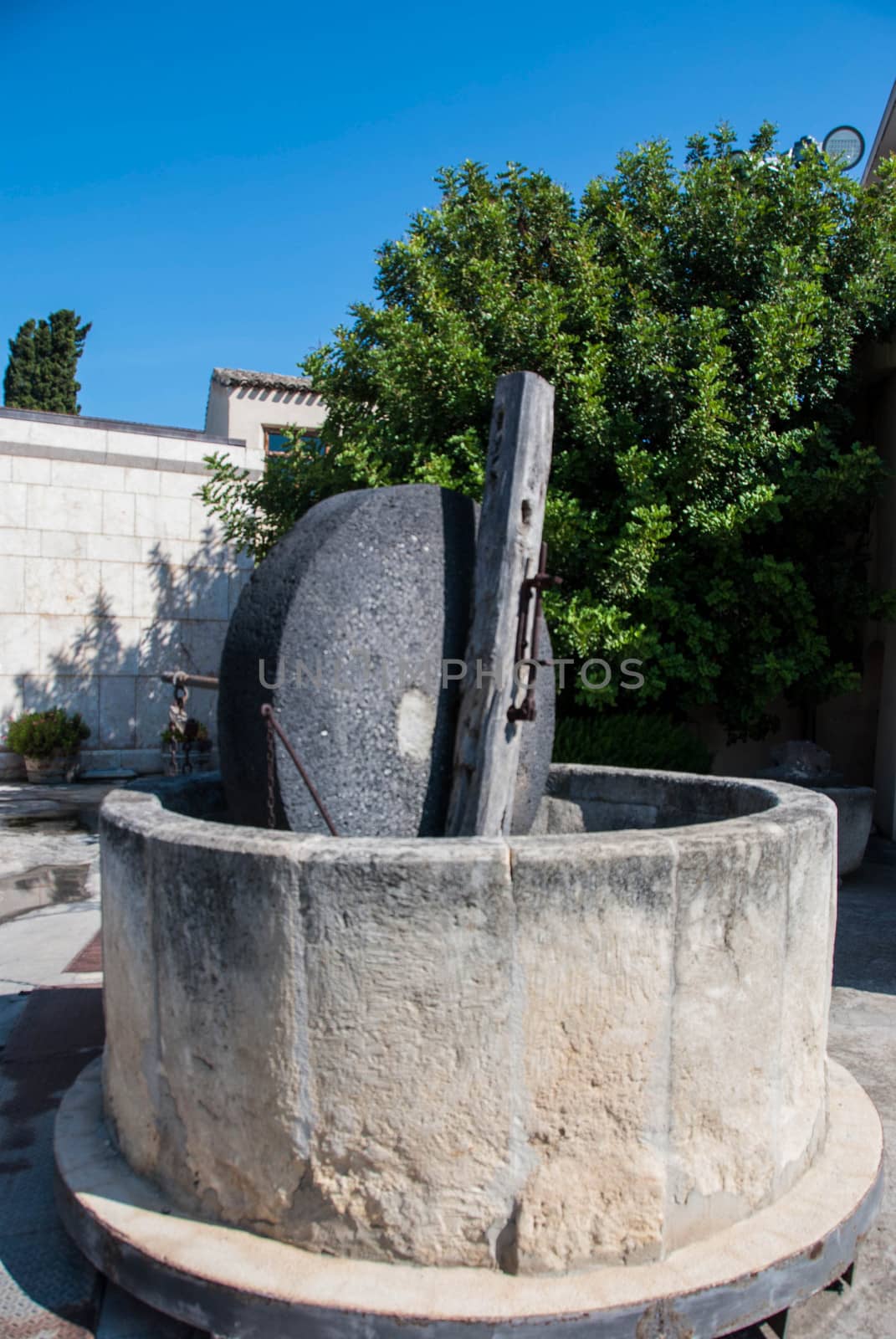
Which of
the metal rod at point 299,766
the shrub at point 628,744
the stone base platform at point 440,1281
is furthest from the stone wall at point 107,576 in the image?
the stone base platform at point 440,1281

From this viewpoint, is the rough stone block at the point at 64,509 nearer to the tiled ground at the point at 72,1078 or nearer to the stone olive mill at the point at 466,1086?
the tiled ground at the point at 72,1078

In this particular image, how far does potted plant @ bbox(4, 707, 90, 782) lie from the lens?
11.7 m

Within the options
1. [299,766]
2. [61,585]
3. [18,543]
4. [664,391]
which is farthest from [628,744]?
[18,543]

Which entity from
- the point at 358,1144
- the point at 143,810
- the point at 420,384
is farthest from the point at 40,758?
the point at 358,1144

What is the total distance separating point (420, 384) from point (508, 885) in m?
6.51

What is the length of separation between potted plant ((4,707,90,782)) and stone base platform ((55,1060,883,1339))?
33.0 ft

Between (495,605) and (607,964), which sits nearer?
(607,964)

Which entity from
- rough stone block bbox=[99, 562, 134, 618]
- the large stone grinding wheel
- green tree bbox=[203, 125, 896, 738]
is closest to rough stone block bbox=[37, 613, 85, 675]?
rough stone block bbox=[99, 562, 134, 618]

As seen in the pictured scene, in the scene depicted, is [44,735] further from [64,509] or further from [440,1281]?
[440,1281]

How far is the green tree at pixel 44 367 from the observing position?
22203 mm

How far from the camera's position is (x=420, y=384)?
7.93 metres

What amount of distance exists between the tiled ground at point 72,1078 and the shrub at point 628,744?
149 centimetres

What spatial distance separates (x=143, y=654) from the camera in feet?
41.6

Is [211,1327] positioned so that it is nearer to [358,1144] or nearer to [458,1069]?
[358,1144]
